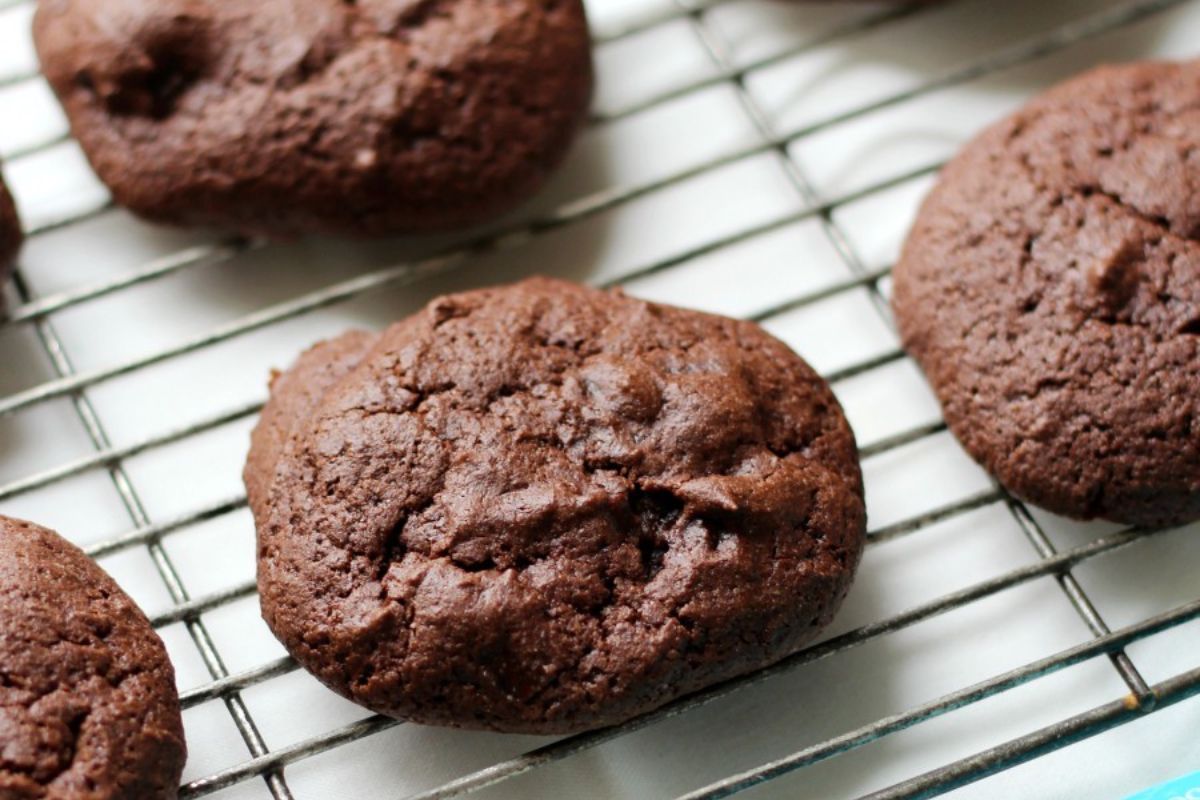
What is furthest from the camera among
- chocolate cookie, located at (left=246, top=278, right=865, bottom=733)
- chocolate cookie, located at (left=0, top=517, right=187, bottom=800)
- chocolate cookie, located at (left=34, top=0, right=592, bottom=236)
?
chocolate cookie, located at (left=34, top=0, right=592, bottom=236)

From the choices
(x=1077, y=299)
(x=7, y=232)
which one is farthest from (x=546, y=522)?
(x=7, y=232)

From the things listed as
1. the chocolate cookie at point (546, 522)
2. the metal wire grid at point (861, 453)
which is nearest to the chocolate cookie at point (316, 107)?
the metal wire grid at point (861, 453)

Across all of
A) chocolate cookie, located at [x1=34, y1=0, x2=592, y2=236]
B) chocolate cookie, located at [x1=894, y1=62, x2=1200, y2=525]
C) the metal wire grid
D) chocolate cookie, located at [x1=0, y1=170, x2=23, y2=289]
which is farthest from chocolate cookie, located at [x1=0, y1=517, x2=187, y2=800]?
chocolate cookie, located at [x1=894, y1=62, x2=1200, y2=525]

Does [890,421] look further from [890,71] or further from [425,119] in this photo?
[425,119]

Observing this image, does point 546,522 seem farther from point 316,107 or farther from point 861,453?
point 316,107

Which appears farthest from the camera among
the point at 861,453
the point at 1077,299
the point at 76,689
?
the point at 861,453

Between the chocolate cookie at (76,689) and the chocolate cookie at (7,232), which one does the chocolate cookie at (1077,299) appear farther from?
the chocolate cookie at (7,232)

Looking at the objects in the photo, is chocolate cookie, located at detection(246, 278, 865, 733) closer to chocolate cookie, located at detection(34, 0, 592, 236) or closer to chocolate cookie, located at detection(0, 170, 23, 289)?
chocolate cookie, located at detection(34, 0, 592, 236)
